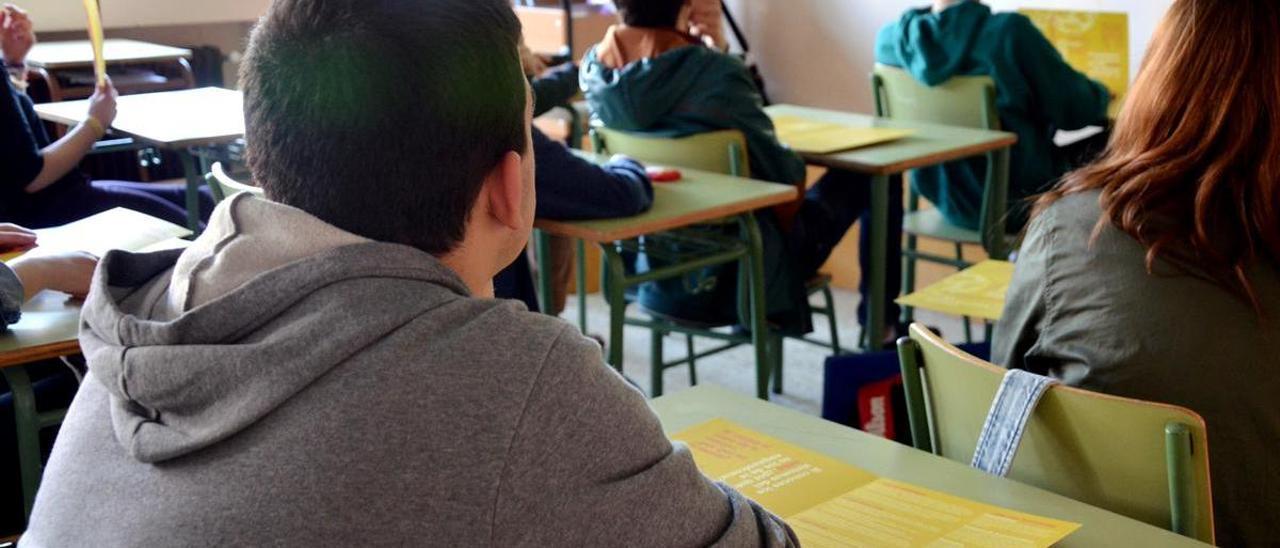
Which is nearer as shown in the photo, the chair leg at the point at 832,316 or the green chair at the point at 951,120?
the green chair at the point at 951,120

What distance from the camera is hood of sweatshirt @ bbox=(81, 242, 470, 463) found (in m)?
0.75

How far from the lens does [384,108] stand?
0.80m

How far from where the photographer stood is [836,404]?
5.83 ft

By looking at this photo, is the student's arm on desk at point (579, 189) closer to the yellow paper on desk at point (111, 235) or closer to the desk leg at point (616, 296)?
the desk leg at point (616, 296)

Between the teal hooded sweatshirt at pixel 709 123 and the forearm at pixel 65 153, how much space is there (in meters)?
1.21

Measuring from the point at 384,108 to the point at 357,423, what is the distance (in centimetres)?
19

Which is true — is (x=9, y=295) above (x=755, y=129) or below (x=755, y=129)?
above

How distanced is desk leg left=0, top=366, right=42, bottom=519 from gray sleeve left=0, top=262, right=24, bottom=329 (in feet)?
0.30

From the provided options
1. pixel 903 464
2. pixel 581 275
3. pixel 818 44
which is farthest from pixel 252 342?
pixel 818 44

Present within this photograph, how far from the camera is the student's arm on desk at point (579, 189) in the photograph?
262 cm

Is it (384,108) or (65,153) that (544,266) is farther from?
(384,108)

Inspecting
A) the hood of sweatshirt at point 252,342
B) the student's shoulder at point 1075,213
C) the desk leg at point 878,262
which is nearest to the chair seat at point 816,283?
the desk leg at point 878,262

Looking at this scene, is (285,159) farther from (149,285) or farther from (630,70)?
(630,70)

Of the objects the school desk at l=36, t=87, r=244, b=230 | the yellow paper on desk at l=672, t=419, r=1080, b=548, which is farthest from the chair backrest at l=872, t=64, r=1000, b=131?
the yellow paper on desk at l=672, t=419, r=1080, b=548
